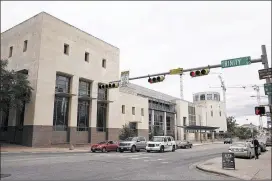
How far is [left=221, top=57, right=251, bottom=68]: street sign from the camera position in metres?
14.8

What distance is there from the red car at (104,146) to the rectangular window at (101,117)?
1088cm

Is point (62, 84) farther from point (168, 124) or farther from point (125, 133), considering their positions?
point (168, 124)

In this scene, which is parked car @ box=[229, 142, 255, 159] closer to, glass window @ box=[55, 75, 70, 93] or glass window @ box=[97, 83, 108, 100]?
glass window @ box=[55, 75, 70, 93]

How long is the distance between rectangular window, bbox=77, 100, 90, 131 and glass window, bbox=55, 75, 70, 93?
3264 mm

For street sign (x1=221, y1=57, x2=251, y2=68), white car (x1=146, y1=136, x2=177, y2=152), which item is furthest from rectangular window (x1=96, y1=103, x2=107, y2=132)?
street sign (x1=221, y1=57, x2=251, y2=68)

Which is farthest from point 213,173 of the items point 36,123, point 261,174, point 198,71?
point 36,123

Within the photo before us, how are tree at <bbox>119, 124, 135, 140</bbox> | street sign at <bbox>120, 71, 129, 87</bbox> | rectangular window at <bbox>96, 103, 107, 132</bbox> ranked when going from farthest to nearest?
tree at <bbox>119, 124, 135, 140</bbox>, rectangular window at <bbox>96, 103, 107, 132</bbox>, street sign at <bbox>120, 71, 129, 87</bbox>

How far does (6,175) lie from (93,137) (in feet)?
97.7

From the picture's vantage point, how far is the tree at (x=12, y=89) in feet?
94.6

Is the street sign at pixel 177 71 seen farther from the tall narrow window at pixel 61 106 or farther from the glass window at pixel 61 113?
the glass window at pixel 61 113

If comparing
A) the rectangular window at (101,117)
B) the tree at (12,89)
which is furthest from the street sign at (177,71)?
the rectangular window at (101,117)

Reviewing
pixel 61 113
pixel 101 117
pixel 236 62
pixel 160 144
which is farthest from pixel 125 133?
pixel 236 62

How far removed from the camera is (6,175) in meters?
10.8

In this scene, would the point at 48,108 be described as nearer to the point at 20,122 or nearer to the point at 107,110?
the point at 20,122
